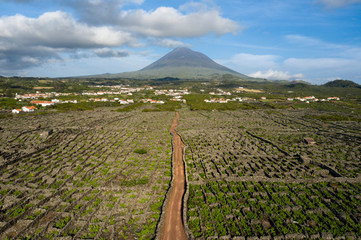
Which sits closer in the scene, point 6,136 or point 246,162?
point 246,162

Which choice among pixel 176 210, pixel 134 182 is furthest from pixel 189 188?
pixel 134 182

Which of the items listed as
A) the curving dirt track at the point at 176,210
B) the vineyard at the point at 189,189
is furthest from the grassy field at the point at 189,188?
the curving dirt track at the point at 176,210

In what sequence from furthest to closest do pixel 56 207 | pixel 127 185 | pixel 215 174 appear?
pixel 215 174 < pixel 127 185 < pixel 56 207

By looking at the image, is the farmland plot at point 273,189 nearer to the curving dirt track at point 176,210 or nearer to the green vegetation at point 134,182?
the curving dirt track at point 176,210

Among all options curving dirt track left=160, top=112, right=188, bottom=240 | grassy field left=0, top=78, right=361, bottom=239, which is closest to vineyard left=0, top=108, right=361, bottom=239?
grassy field left=0, top=78, right=361, bottom=239

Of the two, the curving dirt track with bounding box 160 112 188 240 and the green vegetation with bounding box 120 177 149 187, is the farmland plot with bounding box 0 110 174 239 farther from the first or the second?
the curving dirt track with bounding box 160 112 188 240

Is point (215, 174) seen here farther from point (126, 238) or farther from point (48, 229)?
point (48, 229)

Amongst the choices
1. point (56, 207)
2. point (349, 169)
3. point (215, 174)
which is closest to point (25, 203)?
point (56, 207)
